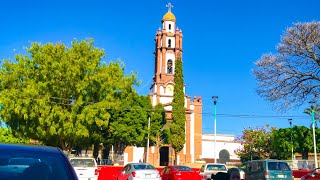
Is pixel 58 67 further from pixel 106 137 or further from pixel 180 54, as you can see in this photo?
pixel 180 54

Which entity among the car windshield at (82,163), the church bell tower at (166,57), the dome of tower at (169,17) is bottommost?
the car windshield at (82,163)

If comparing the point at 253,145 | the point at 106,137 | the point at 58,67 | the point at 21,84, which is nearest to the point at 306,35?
the point at 58,67

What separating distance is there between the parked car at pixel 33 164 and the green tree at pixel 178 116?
60.6 m

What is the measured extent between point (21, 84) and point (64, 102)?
412cm

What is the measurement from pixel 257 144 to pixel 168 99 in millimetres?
20198

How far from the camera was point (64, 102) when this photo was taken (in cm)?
3650

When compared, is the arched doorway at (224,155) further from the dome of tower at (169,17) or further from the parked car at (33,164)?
the parked car at (33,164)

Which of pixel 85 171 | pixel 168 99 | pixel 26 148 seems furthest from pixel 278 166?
pixel 168 99

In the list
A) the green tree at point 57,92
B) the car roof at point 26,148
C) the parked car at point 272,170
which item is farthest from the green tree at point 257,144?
the car roof at point 26,148

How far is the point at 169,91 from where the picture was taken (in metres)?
75.1

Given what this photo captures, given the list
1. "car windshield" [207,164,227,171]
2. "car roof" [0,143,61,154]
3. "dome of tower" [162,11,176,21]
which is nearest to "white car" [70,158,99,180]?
"car windshield" [207,164,227,171]

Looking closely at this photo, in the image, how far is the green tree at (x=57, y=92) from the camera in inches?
1361

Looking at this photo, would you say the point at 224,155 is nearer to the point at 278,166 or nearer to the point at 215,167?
the point at 215,167

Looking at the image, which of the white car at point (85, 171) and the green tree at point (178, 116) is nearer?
the white car at point (85, 171)
